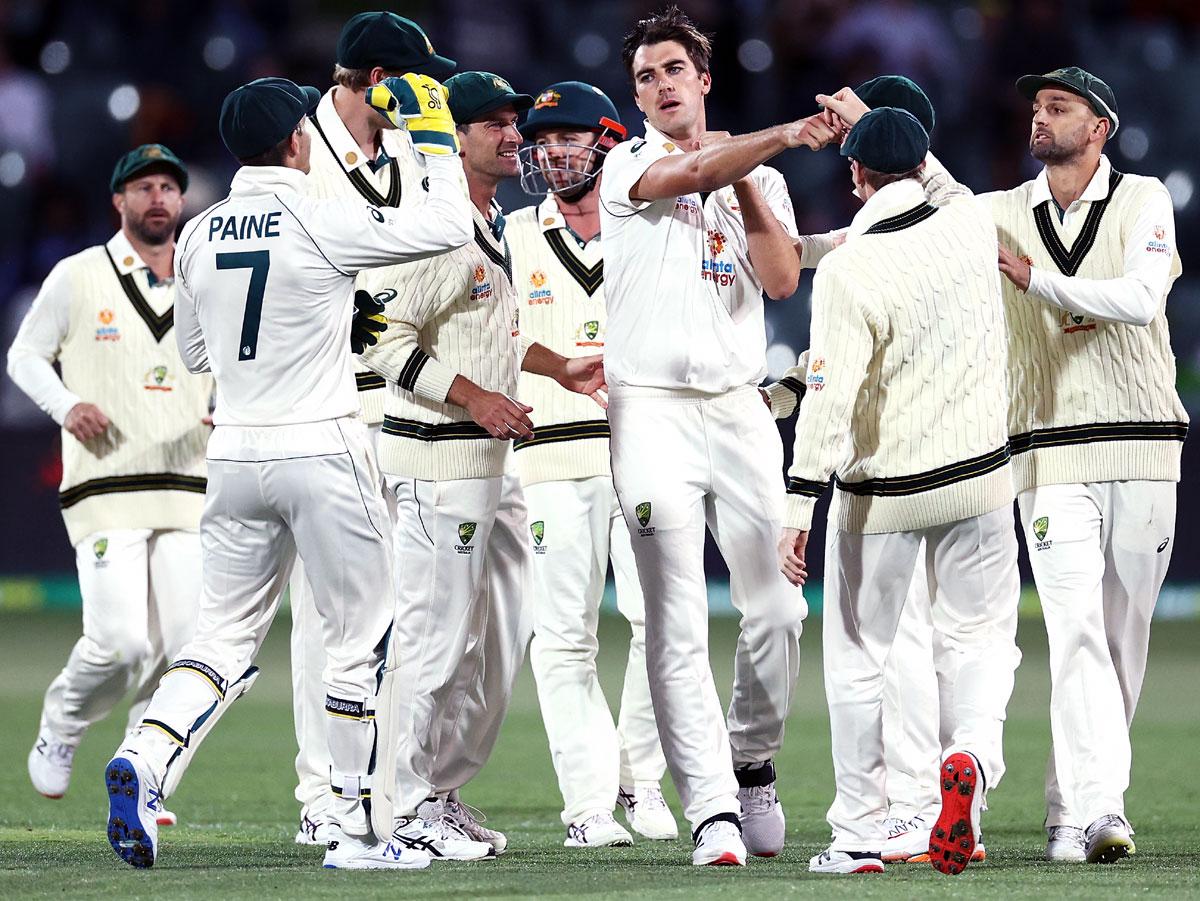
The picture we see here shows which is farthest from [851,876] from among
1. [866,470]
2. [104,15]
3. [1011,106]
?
[104,15]

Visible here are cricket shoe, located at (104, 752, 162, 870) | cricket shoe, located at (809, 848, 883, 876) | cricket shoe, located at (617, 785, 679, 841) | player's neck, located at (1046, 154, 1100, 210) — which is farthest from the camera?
cricket shoe, located at (617, 785, 679, 841)

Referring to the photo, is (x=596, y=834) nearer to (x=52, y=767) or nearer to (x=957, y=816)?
(x=957, y=816)

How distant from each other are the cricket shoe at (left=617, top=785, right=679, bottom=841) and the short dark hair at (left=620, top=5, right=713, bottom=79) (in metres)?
2.65

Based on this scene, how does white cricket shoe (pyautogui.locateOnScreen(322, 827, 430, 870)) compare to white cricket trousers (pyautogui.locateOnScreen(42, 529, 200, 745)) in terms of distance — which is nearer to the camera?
white cricket shoe (pyautogui.locateOnScreen(322, 827, 430, 870))

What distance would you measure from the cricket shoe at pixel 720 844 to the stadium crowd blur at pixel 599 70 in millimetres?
9045

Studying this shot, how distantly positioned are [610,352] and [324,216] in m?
1.01

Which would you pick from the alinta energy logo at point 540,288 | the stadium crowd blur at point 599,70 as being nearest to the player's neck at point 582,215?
the alinta energy logo at point 540,288

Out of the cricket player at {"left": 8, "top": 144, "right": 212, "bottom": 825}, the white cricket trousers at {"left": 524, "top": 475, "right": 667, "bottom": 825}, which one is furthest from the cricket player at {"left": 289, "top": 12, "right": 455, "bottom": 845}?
the cricket player at {"left": 8, "top": 144, "right": 212, "bottom": 825}

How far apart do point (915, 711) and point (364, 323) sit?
2210 mm

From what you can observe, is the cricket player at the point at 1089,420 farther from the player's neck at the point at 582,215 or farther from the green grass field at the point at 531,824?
the player's neck at the point at 582,215

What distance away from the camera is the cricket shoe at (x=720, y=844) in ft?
18.4

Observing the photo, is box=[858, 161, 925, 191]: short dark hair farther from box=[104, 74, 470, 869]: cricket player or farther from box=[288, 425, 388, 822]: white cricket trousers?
box=[288, 425, 388, 822]: white cricket trousers

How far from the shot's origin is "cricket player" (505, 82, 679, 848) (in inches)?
260

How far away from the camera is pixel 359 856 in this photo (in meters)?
5.60
